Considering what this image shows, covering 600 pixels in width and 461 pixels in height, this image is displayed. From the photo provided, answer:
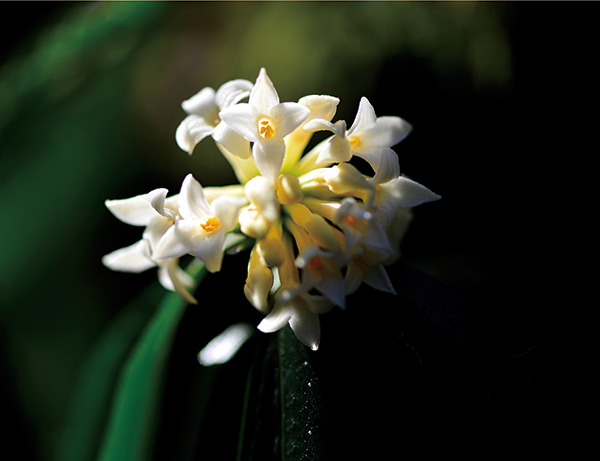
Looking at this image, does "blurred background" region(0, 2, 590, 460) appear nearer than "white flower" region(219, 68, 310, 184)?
No

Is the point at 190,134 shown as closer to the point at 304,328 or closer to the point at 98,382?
the point at 304,328

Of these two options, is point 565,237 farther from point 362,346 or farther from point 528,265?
point 362,346

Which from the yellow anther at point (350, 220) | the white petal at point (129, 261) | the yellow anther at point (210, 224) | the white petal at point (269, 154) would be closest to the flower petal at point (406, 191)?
the yellow anther at point (350, 220)

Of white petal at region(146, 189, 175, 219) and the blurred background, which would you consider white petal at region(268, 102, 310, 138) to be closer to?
white petal at region(146, 189, 175, 219)

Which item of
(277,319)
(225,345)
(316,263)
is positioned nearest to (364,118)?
(316,263)

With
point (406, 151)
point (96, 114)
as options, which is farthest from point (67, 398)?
point (406, 151)

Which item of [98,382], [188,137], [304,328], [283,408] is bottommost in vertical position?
[98,382]

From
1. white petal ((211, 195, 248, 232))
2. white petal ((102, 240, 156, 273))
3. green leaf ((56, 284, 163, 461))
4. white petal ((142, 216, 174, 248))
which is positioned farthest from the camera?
green leaf ((56, 284, 163, 461))

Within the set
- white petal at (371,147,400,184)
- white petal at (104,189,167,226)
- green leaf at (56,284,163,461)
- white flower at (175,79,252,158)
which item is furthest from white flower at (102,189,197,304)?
green leaf at (56,284,163,461)
